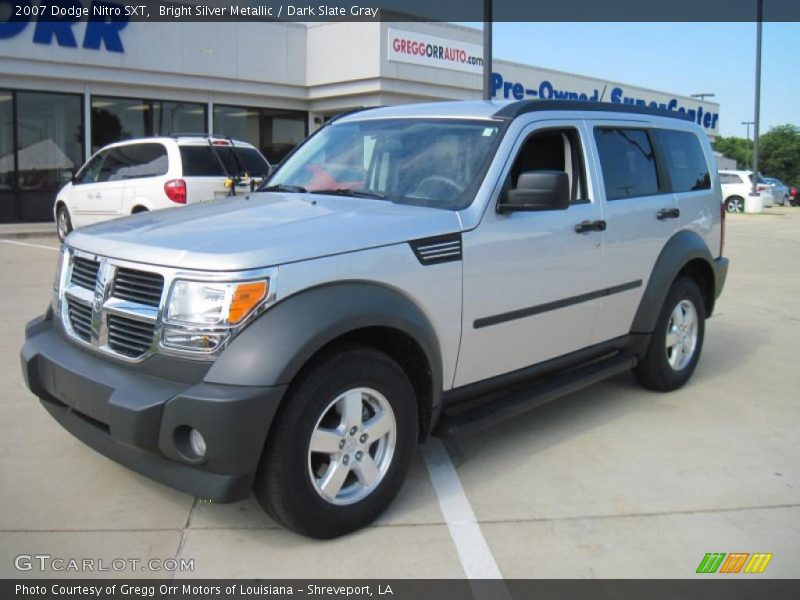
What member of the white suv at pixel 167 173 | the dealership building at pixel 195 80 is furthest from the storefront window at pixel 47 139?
the white suv at pixel 167 173

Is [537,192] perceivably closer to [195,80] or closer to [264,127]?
[195,80]

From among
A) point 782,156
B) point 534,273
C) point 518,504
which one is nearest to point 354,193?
point 534,273

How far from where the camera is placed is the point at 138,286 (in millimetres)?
3182

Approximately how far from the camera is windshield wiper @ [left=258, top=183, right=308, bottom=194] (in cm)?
438

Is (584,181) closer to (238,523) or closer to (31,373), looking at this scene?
(238,523)

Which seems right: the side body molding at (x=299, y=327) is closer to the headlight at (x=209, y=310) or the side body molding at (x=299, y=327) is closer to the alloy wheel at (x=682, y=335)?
the headlight at (x=209, y=310)

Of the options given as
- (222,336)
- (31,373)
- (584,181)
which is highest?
(584,181)

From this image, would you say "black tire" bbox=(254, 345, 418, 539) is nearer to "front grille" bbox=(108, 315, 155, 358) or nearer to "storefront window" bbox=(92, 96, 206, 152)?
"front grille" bbox=(108, 315, 155, 358)

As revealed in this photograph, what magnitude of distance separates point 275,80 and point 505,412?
17.8m

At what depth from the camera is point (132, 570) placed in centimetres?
303

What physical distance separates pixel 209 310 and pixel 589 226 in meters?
2.41

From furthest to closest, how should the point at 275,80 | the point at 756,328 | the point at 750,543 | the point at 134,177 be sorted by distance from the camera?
the point at 275,80, the point at 134,177, the point at 756,328, the point at 750,543

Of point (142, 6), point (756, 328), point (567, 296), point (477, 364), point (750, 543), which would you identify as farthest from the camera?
point (142, 6)

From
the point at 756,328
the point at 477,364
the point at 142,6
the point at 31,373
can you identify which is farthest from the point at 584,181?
the point at 142,6
